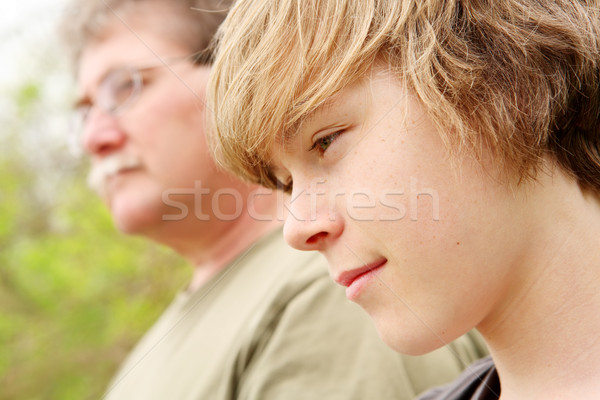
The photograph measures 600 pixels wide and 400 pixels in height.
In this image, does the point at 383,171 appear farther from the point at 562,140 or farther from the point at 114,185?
the point at 114,185

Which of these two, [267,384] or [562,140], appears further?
[267,384]

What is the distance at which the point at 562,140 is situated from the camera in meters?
0.92

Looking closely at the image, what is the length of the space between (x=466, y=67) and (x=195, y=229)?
1.19 m

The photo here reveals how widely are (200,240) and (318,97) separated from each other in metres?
1.13

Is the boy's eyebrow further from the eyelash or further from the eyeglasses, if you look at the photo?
the eyeglasses

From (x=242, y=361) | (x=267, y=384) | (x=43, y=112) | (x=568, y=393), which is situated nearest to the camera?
(x=568, y=393)

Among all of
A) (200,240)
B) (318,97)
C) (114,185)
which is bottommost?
(318,97)

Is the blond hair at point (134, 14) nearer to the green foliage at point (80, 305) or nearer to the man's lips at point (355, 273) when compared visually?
the man's lips at point (355, 273)

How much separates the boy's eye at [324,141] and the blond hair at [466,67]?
0.04 metres

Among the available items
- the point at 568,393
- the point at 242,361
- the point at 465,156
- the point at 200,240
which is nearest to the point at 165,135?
the point at 200,240

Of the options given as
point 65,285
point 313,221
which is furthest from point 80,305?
point 313,221

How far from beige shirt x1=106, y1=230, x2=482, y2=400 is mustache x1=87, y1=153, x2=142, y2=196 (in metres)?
0.44

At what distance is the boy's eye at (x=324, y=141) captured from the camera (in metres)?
0.92

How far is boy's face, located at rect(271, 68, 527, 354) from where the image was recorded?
2.81ft
